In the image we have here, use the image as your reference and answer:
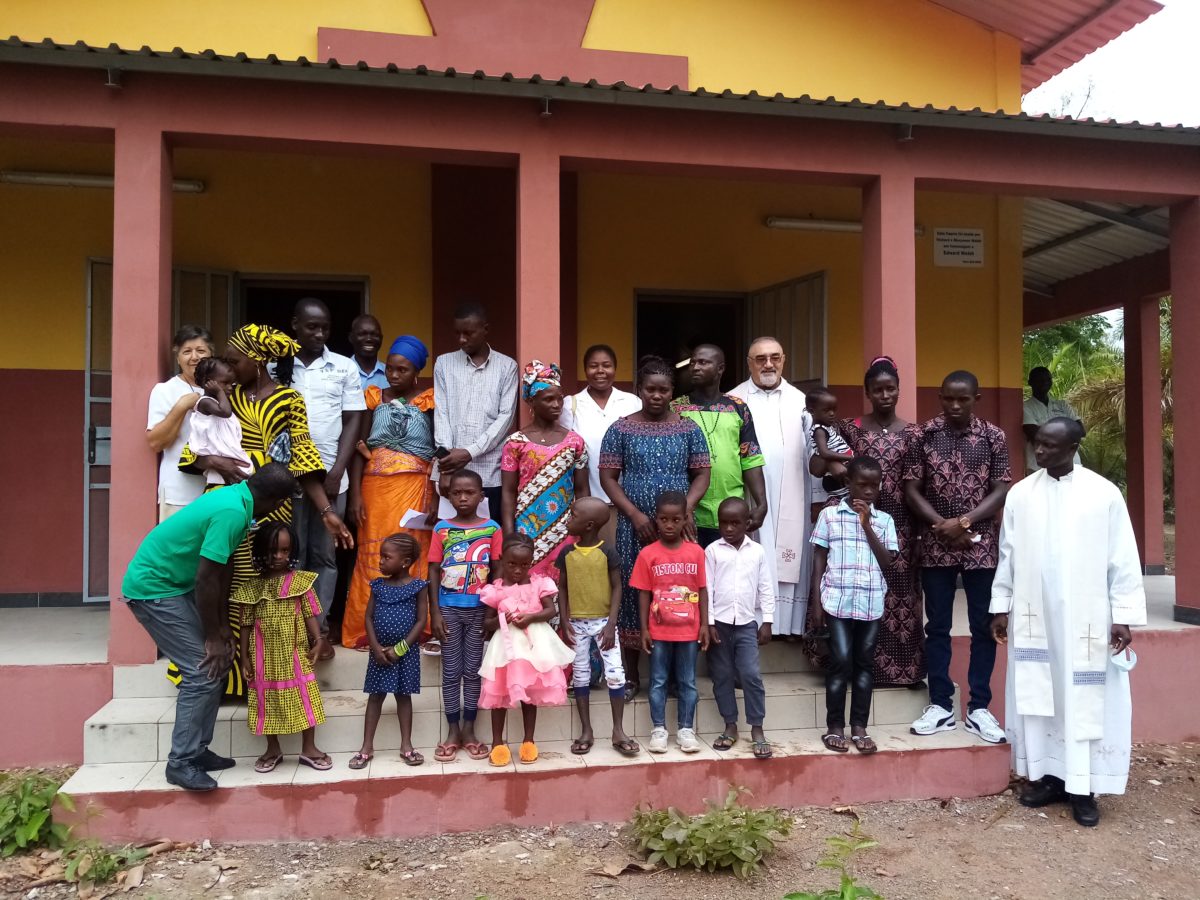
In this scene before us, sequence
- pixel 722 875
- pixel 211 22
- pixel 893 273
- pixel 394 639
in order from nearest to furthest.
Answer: pixel 722 875, pixel 394 639, pixel 893 273, pixel 211 22

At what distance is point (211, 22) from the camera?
621 cm

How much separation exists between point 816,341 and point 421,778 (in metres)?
4.54

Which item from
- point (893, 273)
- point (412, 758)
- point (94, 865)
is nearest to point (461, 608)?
point (412, 758)

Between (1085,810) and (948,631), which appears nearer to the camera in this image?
(1085,810)

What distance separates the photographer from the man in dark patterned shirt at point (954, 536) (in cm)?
446

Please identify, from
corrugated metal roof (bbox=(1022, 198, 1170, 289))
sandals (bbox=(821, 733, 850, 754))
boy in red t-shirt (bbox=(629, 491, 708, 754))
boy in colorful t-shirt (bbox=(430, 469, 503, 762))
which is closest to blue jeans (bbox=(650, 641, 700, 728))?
boy in red t-shirt (bbox=(629, 491, 708, 754))

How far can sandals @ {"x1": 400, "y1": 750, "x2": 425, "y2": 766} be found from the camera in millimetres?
3920

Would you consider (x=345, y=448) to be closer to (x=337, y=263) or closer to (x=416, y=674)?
(x=416, y=674)

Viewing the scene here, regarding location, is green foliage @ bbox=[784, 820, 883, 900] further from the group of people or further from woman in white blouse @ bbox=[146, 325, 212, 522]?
woman in white blouse @ bbox=[146, 325, 212, 522]

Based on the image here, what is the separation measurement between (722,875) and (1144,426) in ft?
26.0

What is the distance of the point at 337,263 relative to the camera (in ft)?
21.6

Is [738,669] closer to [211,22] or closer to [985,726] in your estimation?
[985,726]

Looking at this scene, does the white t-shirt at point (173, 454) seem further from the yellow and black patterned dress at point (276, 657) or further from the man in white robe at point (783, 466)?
the man in white robe at point (783, 466)

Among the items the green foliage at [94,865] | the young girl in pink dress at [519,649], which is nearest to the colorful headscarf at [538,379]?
the young girl in pink dress at [519,649]
